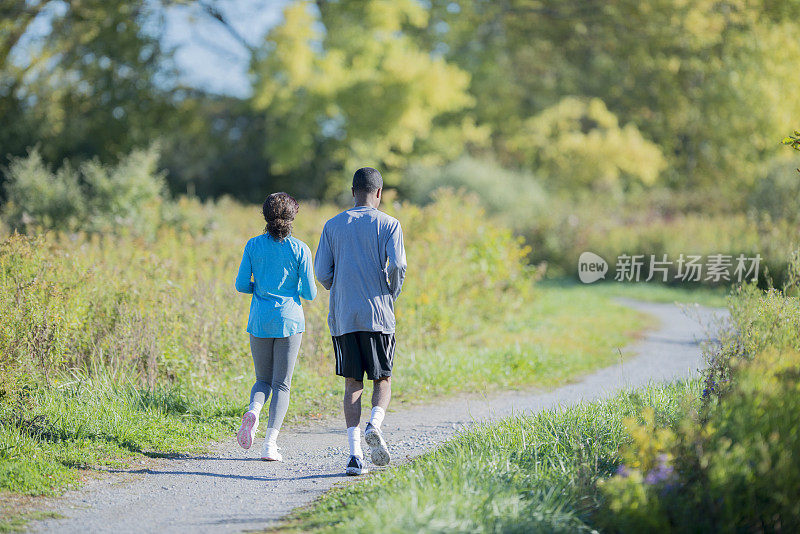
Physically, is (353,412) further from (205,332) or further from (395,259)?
(205,332)

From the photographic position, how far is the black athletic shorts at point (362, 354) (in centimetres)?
494

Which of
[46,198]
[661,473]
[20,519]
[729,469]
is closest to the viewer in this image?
[729,469]

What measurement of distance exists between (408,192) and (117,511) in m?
23.3

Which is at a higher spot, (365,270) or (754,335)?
(365,270)

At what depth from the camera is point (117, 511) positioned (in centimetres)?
450

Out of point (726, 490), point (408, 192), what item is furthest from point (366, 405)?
point (408, 192)

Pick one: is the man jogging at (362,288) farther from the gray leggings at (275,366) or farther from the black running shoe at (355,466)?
the gray leggings at (275,366)

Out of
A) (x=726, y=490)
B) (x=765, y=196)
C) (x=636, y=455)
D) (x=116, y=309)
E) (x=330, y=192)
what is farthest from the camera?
(x=330, y=192)

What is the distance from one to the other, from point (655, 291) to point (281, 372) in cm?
1302

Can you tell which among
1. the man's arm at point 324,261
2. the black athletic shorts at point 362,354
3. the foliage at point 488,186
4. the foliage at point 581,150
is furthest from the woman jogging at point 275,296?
the foliage at point 581,150

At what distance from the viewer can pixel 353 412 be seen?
506 cm

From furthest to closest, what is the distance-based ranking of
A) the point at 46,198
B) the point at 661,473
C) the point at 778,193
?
the point at 778,193, the point at 46,198, the point at 661,473

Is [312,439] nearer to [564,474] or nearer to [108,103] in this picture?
[564,474]

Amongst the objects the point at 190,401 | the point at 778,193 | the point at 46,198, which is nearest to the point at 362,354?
the point at 190,401
